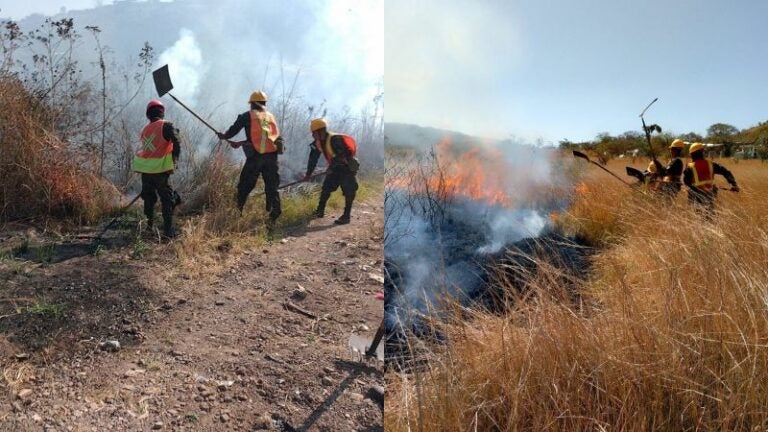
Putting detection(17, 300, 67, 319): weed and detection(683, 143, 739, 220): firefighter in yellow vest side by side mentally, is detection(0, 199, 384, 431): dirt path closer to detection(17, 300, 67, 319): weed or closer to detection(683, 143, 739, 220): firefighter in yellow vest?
detection(17, 300, 67, 319): weed

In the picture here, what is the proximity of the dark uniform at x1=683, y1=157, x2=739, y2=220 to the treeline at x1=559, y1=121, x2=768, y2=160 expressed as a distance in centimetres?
22

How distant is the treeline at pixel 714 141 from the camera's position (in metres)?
2.98

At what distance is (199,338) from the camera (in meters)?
1.67

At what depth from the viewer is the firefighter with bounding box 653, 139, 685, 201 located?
3.50m

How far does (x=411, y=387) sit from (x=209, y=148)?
108 centimetres

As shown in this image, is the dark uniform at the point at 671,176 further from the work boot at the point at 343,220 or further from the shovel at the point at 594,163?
the work boot at the point at 343,220

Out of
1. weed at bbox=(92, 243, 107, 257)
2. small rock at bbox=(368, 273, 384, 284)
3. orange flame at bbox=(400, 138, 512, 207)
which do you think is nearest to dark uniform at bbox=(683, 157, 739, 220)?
orange flame at bbox=(400, 138, 512, 207)

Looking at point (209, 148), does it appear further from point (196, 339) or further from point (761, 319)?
point (761, 319)

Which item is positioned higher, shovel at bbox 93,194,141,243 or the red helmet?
the red helmet

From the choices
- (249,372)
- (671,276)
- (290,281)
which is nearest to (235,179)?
(290,281)

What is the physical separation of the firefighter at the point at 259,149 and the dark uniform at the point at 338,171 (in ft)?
0.40

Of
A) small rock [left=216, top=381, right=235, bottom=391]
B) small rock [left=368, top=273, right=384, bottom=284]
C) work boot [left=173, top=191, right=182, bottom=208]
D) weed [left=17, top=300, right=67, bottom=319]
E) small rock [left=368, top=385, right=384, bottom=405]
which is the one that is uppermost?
work boot [left=173, top=191, right=182, bottom=208]

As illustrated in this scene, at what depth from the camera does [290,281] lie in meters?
1.86

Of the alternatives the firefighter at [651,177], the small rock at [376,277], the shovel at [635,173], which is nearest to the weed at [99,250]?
the small rock at [376,277]
